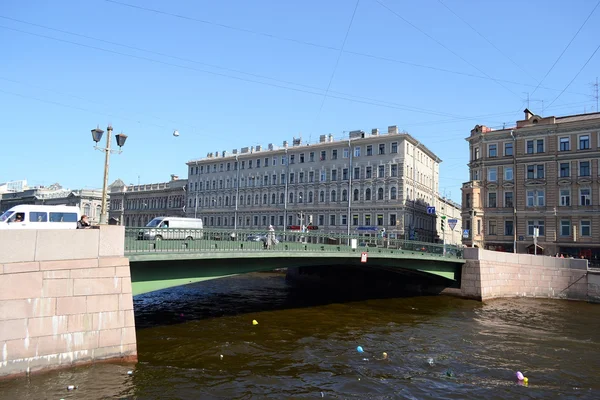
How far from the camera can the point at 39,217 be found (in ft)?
70.1

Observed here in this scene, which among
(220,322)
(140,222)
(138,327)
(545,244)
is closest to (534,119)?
(545,244)

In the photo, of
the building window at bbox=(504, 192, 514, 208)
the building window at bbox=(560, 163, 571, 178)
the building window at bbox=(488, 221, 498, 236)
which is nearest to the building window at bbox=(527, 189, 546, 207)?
the building window at bbox=(504, 192, 514, 208)

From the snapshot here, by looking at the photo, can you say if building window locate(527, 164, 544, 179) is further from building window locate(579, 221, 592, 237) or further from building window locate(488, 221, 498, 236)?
building window locate(488, 221, 498, 236)

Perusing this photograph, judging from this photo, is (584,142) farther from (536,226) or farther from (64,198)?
(64,198)

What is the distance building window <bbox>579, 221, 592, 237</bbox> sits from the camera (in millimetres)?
39469

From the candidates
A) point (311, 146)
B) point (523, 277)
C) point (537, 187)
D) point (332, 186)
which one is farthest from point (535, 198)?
point (311, 146)

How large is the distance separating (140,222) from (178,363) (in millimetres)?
75625

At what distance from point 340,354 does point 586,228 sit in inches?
1409

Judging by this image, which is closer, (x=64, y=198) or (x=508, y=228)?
(x=508, y=228)

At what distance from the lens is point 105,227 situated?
1201 centimetres

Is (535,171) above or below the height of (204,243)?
above

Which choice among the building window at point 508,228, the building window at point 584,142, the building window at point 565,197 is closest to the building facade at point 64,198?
the building window at point 508,228

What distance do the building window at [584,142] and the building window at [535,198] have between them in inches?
209

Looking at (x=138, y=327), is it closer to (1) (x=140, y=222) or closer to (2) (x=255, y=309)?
(2) (x=255, y=309)
